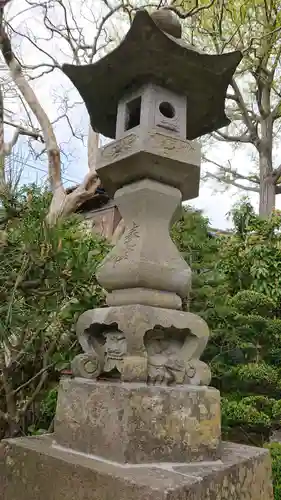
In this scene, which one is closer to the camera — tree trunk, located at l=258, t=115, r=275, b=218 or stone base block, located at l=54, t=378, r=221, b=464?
stone base block, located at l=54, t=378, r=221, b=464

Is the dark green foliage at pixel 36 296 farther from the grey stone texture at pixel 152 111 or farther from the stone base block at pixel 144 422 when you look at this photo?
the grey stone texture at pixel 152 111

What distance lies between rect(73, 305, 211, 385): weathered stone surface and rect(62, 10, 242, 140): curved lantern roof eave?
4.43 ft

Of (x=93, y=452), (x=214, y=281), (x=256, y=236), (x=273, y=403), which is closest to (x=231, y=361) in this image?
(x=273, y=403)

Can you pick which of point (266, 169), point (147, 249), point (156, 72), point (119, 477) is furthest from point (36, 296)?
point (266, 169)

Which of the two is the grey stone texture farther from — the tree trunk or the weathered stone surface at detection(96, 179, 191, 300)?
the tree trunk

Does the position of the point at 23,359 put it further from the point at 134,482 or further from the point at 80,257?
the point at 134,482

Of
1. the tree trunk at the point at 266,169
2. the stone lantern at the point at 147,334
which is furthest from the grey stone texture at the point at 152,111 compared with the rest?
the tree trunk at the point at 266,169

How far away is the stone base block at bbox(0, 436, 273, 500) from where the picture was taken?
1.55 m

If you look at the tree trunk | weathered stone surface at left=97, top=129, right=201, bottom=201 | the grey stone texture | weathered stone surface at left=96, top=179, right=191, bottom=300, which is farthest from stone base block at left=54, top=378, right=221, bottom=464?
the tree trunk

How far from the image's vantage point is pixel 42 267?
8.09 ft

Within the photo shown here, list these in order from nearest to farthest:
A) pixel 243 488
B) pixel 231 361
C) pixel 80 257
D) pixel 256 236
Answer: pixel 243 488, pixel 80 257, pixel 231 361, pixel 256 236

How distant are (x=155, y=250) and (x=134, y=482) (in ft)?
3.68

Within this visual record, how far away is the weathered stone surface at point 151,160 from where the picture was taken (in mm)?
2248

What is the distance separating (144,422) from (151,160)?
132 cm
